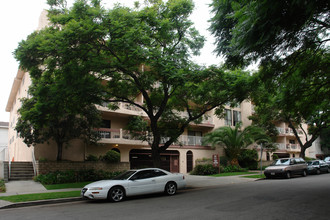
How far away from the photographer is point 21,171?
64.5ft

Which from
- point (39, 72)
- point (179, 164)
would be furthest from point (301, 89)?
point (179, 164)

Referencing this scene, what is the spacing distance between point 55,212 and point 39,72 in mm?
7528

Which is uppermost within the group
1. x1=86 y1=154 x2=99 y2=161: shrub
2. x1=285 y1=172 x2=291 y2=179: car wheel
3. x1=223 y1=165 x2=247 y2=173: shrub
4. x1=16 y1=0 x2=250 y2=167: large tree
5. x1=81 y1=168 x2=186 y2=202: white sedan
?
x1=16 y1=0 x2=250 y2=167: large tree

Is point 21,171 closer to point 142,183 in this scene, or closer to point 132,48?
point 142,183

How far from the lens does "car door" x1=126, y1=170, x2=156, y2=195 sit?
11.4 meters

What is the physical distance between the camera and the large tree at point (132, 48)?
11.6 m

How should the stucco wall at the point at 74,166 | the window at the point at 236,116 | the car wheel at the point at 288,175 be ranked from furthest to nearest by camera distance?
the window at the point at 236,116
the car wheel at the point at 288,175
the stucco wall at the point at 74,166

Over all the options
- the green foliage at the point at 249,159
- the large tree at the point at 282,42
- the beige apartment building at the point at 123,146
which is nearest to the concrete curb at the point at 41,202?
the beige apartment building at the point at 123,146

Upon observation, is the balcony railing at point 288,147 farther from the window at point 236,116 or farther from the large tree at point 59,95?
the large tree at point 59,95

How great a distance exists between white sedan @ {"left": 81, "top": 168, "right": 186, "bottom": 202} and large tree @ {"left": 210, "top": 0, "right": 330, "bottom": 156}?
19.3ft

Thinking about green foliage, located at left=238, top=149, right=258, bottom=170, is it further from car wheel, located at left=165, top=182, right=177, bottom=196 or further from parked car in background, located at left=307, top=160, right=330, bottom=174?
car wheel, located at left=165, top=182, right=177, bottom=196

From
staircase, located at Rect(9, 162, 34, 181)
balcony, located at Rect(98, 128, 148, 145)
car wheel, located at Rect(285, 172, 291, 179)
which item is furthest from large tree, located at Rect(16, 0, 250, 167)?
staircase, located at Rect(9, 162, 34, 181)

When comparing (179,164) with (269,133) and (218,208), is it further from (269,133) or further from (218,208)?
(218,208)

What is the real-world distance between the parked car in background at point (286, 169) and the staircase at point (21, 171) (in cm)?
1772
